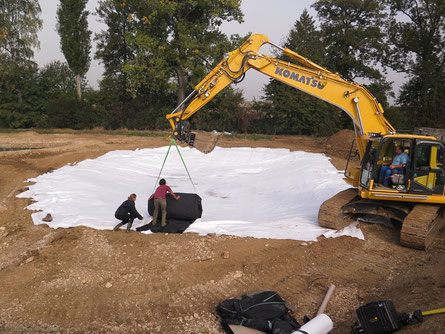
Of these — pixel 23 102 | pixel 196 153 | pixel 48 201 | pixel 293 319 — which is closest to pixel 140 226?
pixel 48 201

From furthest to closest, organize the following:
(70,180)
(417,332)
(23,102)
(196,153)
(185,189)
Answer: (23,102) → (196,153) → (185,189) → (70,180) → (417,332)

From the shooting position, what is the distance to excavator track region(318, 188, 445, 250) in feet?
23.3

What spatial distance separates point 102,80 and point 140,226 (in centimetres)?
2646

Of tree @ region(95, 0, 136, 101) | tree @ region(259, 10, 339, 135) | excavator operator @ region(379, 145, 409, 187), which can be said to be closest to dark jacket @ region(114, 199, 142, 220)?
excavator operator @ region(379, 145, 409, 187)

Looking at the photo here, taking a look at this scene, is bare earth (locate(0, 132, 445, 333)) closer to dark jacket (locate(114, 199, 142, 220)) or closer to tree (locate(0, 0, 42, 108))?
dark jacket (locate(114, 199, 142, 220))

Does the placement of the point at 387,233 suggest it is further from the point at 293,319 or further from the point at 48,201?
the point at 48,201

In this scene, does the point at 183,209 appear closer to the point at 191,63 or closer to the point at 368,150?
the point at 368,150

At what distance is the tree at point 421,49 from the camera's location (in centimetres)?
2988

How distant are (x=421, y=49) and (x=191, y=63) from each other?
67.3ft

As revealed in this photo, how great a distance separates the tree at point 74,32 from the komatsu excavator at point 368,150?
24.7m

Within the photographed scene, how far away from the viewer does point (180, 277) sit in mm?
6117

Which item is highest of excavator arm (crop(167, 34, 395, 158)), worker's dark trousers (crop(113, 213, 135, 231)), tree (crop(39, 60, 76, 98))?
tree (crop(39, 60, 76, 98))

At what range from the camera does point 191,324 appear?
490cm

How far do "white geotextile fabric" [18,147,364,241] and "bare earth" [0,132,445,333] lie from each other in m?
0.68
